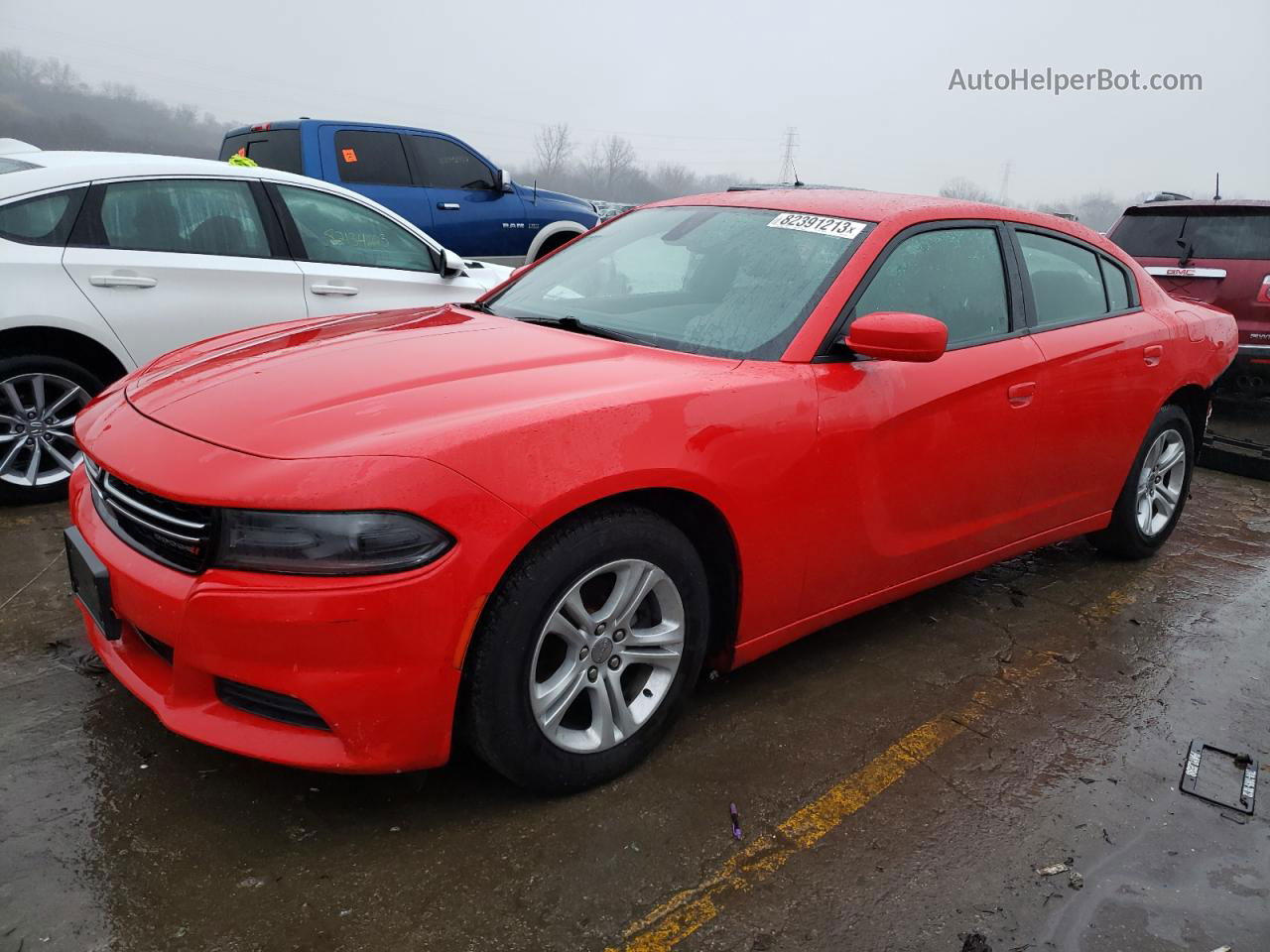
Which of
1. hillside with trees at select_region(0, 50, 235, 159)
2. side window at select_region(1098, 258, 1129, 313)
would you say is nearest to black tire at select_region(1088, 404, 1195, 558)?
side window at select_region(1098, 258, 1129, 313)

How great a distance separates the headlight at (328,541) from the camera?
2.02 m

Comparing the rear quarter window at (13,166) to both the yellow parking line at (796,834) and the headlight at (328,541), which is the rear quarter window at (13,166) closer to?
the headlight at (328,541)

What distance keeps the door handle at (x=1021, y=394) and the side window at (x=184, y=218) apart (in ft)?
12.0

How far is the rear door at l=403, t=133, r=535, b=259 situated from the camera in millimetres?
9031

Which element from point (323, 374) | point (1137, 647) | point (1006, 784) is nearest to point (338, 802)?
point (323, 374)

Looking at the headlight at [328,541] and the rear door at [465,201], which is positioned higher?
the rear door at [465,201]

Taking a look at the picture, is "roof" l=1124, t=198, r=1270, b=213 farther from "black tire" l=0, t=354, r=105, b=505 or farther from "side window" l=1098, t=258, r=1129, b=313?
"black tire" l=0, t=354, r=105, b=505

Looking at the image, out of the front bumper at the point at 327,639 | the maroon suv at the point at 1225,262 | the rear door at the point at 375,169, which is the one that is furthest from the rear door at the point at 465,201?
the front bumper at the point at 327,639

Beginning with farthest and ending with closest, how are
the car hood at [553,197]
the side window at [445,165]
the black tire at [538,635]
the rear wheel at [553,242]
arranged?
the car hood at [553,197]
the rear wheel at [553,242]
the side window at [445,165]
the black tire at [538,635]

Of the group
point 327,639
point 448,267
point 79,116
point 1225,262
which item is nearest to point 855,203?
point 327,639

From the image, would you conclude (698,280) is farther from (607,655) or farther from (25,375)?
(25,375)

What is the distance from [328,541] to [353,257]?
3728 mm

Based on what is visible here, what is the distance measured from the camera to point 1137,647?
11.9 feet

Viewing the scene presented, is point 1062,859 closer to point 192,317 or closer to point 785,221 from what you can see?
point 785,221
